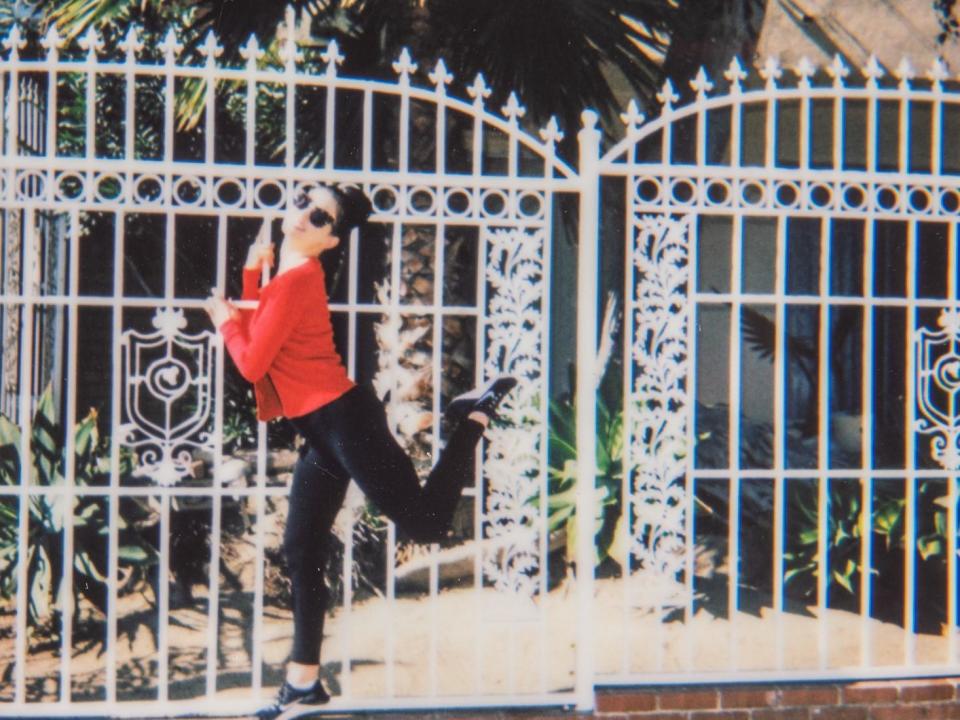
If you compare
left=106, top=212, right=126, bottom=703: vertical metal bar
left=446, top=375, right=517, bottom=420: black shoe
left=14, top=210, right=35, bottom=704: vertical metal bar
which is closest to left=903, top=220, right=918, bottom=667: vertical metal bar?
A: left=446, top=375, right=517, bottom=420: black shoe

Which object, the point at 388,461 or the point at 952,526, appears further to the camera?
the point at 952,526

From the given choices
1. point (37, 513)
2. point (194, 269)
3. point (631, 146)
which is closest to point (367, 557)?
point (37, 513)

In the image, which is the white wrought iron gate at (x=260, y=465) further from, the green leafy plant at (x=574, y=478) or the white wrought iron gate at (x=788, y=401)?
the white wrought iron gate at (x=788, y=401)

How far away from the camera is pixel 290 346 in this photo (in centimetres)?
378

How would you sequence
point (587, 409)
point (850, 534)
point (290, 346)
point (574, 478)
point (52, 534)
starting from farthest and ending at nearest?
point (574, 478) < point (850, 534) < point (52, 534) < point (587, 409) < point (290, 346)

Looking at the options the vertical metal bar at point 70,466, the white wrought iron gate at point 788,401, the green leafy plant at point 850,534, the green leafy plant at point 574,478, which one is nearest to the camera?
the vertical metal bar at point 70,466

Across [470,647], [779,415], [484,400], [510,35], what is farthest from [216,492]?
[510,35]

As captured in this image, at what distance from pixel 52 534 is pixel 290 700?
1.46m

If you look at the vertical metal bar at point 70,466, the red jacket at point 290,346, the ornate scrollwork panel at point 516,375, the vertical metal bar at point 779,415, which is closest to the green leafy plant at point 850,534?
the vertical metal bar at point 779,415

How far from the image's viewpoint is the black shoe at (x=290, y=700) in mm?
3879

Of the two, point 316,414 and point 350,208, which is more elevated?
point 350,208

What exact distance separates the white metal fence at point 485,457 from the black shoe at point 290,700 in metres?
0.10

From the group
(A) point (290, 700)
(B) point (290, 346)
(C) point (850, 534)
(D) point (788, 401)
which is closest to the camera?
(B) point (290, 346)

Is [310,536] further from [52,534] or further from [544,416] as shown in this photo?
[52,534]
